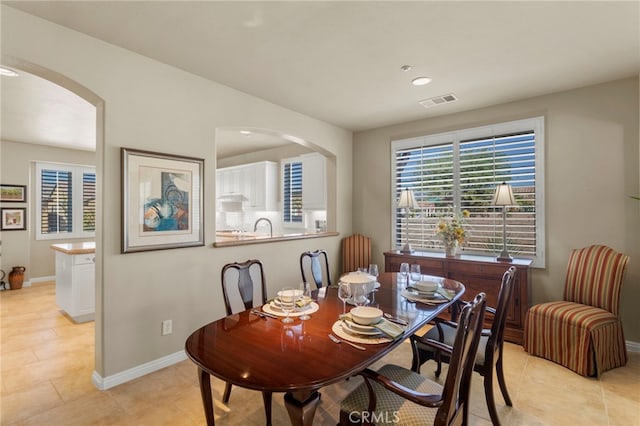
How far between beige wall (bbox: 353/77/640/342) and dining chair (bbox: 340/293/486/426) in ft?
9.05

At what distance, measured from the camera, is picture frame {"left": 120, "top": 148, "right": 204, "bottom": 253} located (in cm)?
258

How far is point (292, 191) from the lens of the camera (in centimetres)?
608

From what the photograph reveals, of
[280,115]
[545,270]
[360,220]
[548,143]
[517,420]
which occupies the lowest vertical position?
[517,420]

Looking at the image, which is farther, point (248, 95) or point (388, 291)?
point (248, 95)

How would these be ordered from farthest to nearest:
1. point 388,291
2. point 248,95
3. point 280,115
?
point 280,115 < point 248,95 < point 388,291

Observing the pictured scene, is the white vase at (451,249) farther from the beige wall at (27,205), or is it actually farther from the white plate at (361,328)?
the beige wall at (27,205)

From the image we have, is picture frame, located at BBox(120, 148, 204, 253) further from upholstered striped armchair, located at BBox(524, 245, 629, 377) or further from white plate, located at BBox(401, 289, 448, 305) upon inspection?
upholstered striped armchair, located at BBox(524, 245, 629, 377)

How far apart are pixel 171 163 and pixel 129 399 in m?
1.91

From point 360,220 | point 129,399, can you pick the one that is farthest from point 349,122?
point 129,399

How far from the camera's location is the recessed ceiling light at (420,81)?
10.1 feet

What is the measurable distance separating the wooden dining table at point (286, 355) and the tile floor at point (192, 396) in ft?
2.55

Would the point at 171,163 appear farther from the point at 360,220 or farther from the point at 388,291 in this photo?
the point at 360,220

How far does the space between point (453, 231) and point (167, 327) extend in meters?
3.26

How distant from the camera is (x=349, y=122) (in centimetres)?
460
